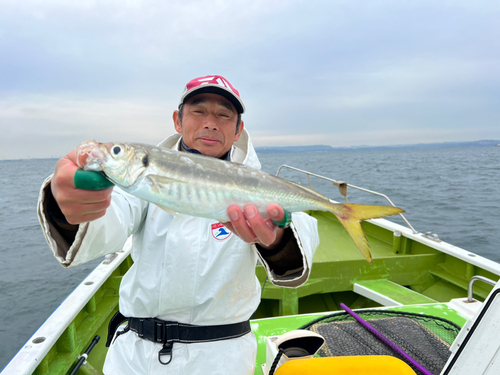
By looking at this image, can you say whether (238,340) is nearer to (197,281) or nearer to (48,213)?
(197,281)

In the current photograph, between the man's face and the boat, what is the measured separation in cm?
121

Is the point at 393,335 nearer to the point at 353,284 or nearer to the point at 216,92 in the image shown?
the point at 353,284

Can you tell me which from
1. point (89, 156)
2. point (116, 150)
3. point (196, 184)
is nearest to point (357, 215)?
point (196, 184)

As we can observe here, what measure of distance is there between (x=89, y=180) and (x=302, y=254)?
153 cm

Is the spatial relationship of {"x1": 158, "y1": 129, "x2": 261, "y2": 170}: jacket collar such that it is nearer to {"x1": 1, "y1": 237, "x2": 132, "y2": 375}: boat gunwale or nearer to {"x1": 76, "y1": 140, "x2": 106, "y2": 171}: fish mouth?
{"x1": 76, "y1": 140, "x2": 106, "y2": 171}: fish mouth

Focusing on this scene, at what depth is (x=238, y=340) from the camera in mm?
2367

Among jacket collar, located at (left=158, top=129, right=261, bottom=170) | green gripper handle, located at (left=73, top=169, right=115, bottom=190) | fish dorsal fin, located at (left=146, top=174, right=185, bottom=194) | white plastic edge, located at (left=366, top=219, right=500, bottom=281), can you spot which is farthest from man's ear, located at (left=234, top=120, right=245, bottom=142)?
white plastic edge, located at (left=366, top=219, right=500, bottom=281)

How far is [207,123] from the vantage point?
8.78ft

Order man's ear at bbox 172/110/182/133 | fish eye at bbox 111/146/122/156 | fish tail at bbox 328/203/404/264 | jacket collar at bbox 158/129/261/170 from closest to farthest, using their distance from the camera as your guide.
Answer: fish eye at bbox 111/146/122/156 → fish tail at bbox 328/203/404/264 → jacket collar at bbox 158/129/261/170 → man's ear at bbox 172/110/182/133

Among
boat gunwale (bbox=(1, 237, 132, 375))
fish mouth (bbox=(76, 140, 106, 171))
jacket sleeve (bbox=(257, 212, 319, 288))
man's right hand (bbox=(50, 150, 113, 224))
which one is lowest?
boat gunwale (bbox=(1, 237, 132, 375))

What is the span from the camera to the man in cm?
199

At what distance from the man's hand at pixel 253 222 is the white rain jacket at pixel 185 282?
14.5 inches

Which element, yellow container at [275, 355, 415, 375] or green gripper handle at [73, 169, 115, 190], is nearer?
green gripper handle at [73, 169, 115, 190]

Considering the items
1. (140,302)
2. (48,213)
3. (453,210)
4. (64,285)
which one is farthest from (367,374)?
(453,210)
